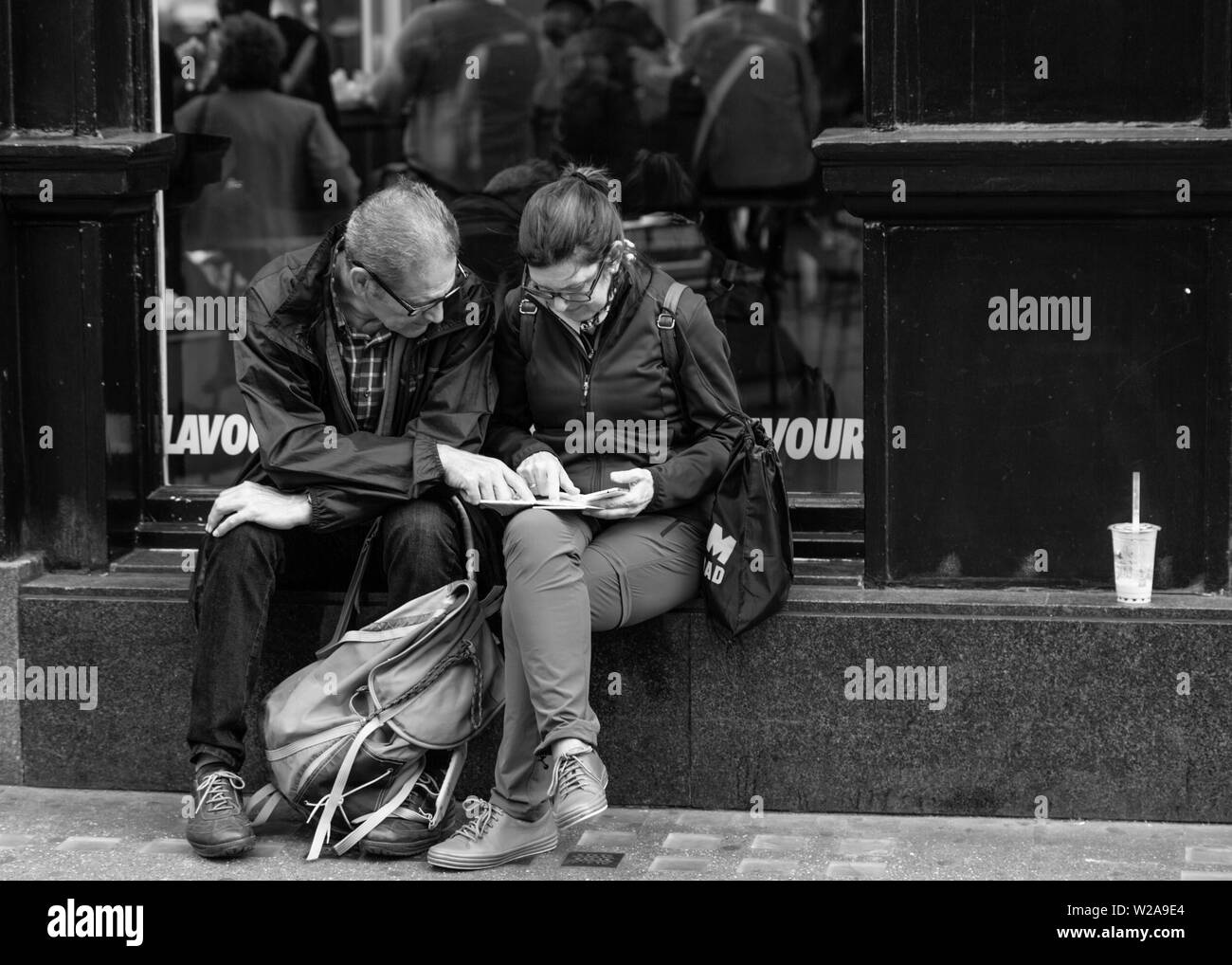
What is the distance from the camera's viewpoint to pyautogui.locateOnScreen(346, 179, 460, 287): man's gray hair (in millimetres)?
4504

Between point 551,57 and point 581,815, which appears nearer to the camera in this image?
point 581,815

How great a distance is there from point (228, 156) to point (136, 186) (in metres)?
0.79

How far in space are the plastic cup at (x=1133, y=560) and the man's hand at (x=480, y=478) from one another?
4.84 feet

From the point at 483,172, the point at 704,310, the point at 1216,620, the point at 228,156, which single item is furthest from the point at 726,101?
the point at 1216,620

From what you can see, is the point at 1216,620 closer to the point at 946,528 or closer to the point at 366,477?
the point at 946,528

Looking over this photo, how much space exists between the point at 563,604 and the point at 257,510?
0.80 m

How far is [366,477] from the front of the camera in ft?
15.2

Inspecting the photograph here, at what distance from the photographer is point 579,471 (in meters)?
4.75

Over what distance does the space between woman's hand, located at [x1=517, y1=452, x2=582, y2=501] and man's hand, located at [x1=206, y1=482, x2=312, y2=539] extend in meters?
0.54

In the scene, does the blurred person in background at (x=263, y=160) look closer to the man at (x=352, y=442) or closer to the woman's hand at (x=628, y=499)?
the man at (x=352, y=442)

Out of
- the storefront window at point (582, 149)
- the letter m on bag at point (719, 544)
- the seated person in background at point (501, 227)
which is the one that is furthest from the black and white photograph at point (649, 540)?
the seated person in background at point (501, 227)

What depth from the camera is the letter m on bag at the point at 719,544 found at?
15.4 feet

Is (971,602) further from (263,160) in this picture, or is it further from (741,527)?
(263,160)

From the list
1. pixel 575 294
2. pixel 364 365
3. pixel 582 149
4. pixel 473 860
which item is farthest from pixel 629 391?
pixel 582 149
